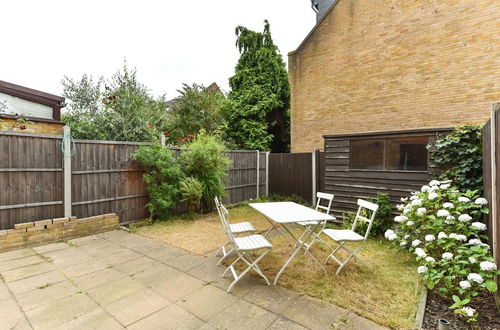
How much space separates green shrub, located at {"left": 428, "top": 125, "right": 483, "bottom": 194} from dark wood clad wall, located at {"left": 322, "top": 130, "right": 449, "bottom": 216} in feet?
0.95

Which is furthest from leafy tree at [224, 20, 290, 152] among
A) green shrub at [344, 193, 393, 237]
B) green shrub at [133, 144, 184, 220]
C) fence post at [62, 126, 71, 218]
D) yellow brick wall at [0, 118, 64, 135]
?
fence post at [62, 126, 71, 218]

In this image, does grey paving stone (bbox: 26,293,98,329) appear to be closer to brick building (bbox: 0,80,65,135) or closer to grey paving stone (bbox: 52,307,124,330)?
grey paving stone (bbox: 52,307,124,330)

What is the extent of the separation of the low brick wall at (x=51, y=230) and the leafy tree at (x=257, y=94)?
7.40 metres

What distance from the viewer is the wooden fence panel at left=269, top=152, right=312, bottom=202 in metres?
8.08

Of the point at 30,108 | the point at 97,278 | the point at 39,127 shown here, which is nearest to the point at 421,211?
the point at 97,278

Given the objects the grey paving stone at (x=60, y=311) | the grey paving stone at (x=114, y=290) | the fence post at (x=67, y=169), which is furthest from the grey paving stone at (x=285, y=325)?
the fence post at (x=67, y=169)

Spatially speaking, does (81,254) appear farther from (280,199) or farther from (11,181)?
(280,199)

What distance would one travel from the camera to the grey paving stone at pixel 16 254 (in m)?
3.56

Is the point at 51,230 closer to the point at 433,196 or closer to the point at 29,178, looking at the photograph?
the point at 29,178

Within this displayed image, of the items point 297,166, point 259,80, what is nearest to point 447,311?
point 297,166

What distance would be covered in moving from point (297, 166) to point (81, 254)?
21.4ft

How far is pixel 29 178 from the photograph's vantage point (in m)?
4.10

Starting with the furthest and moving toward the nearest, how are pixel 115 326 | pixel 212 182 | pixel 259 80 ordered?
pixel 259 80, pixel 212 182, pixel 115 326

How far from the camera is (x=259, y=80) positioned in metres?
11.7
